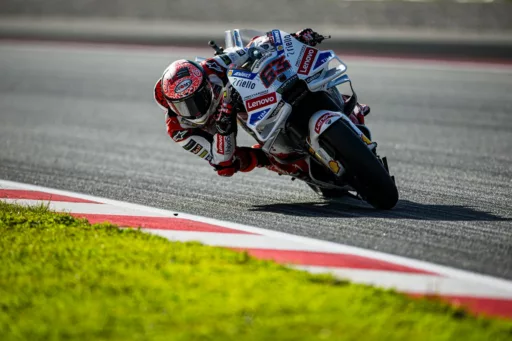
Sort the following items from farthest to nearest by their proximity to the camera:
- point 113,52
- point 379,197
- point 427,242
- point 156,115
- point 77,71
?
point 113,52
point 77,71
point 156,115
point 379,197
point 427,242

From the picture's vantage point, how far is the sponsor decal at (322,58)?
718 cm

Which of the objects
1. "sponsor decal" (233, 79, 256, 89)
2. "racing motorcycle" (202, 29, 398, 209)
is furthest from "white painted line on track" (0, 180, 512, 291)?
"sponsor decal" (233, 79, 256, 89)

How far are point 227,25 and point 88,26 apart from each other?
19.7ft

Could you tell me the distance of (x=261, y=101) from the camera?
22.8 ft

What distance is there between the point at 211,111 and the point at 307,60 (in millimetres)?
895

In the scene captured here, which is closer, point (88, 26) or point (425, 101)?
point (425, 101)

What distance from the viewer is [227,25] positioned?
32812 millimetres

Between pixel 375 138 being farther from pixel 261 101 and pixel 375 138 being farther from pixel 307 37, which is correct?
pixel 261 101

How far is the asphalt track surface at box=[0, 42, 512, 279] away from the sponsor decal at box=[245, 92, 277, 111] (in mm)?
873

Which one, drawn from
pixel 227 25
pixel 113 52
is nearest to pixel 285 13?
pixel 227 25

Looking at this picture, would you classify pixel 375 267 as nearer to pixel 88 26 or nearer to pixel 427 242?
pixel 427 242

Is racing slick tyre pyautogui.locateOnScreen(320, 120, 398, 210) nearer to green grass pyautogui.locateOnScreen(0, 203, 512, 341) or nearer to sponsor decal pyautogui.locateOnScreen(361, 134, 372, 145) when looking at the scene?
A: sponsor decal pyautogui.locateOnScreen(361, 134, 372, 145)

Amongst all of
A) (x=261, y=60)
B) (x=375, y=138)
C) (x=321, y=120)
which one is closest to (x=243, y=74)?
(x=261, y=60)

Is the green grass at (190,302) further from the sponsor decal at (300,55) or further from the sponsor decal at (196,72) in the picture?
the sponsor decal at (300,55)
